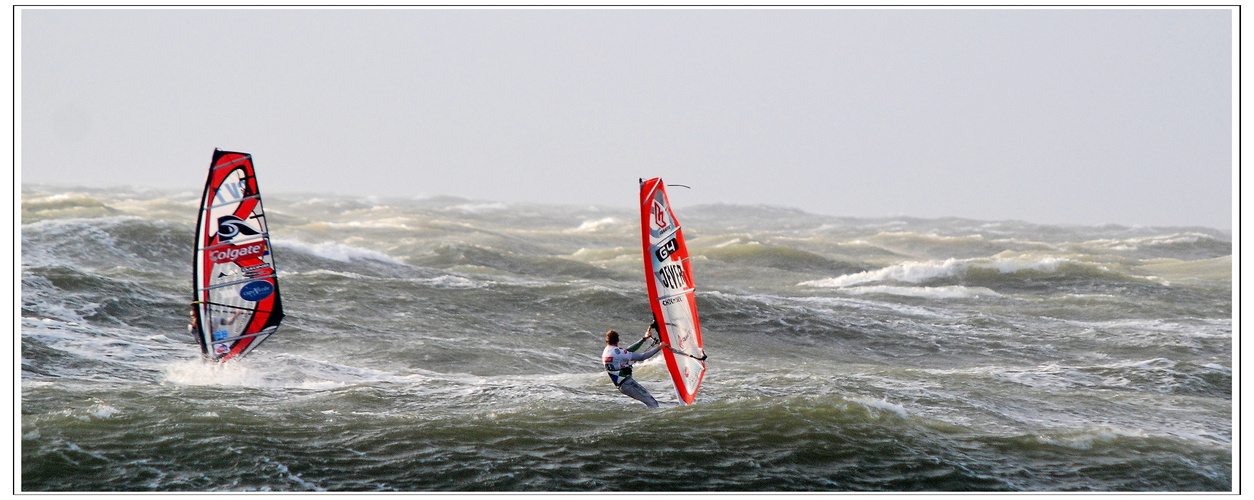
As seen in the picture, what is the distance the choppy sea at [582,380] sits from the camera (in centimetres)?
785

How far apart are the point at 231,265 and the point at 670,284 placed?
5.41 m

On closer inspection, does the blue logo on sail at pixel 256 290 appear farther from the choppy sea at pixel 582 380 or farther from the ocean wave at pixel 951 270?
the ocean wave at pixel 951 270

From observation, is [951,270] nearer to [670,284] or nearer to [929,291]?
[929,291]

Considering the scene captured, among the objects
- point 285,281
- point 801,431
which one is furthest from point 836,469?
point 285,281

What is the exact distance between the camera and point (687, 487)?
294 inches

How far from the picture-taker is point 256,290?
11.1 metres

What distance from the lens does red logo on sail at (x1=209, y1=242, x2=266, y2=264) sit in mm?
10633

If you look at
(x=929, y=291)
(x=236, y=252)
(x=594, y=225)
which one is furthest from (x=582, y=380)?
(x=594, y=225)

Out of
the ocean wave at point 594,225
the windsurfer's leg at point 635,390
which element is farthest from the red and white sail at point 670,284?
the ocean wave at point 594,225

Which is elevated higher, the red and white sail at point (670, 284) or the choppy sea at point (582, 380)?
the red and white sail at point (670, 284)

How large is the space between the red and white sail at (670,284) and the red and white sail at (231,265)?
185 inches

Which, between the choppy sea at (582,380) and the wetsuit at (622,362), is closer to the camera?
the choppy sea at (582,380)

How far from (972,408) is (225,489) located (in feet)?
26.1

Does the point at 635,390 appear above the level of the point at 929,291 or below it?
below
